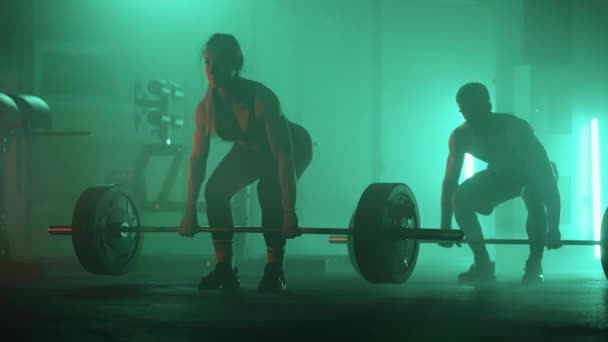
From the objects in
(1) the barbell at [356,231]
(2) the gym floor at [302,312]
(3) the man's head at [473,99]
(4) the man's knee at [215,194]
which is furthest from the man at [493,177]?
(4) the man's knee at [215,194]

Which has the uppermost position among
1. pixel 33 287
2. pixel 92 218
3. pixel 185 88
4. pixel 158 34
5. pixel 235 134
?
pixel 158 34

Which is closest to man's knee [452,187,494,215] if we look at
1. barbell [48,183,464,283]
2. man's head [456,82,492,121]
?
man's head [456,82,492,121]

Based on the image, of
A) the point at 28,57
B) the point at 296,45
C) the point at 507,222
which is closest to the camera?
the point at 507,222

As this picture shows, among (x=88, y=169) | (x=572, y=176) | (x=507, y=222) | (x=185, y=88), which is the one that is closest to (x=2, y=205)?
(x=88, y=169)

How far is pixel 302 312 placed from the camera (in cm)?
346

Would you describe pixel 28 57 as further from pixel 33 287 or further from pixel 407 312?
pixel 407 312

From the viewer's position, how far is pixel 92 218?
180 inches

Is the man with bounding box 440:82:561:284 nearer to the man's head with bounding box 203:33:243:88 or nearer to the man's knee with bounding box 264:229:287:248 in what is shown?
the man's knee with bounding box 264:229:287:248

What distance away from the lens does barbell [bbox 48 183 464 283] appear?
4133 millimetres

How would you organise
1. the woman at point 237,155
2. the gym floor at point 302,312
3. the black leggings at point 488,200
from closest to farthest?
the gym floor at point 302,312, the woman at point 237,155, the black leggings at point 488,200

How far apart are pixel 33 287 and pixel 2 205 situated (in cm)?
202

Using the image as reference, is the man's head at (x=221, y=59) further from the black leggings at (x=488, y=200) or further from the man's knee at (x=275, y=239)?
the black leggings at (x=488, y=200)

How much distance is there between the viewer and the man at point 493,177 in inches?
218

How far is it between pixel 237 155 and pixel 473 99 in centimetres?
175
